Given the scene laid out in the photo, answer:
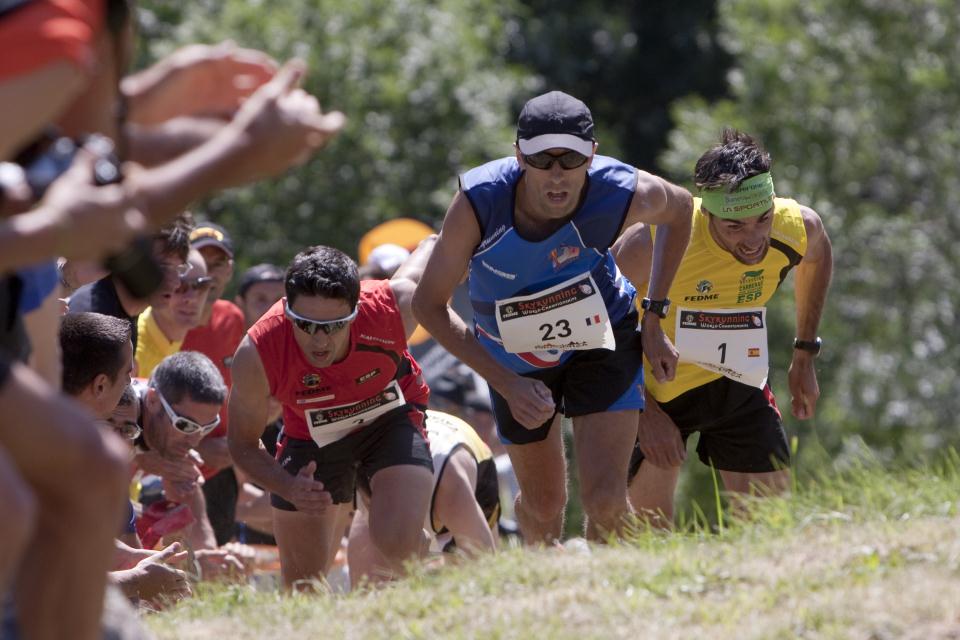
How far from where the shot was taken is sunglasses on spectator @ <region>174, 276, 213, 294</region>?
7953 mm

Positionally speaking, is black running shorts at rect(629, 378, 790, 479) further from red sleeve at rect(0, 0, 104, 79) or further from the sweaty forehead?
red sleeve at rect(0, 0, 104, 79)

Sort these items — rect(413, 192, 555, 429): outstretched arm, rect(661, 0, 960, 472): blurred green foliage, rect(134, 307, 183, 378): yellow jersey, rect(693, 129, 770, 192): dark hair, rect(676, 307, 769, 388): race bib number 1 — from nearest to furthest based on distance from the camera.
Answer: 1. rect(413, 192, 555, 429): outstretched arm
2. rect(693, 129, 770, 192): dark hair
3. rect(676, 307, 769, 388): race bib number 1
4. rect(134, 307, 183, 378): yellow jersey
5. rect(661, 0, 960, 472): blurred green foliage

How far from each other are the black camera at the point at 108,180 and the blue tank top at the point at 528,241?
290 cm

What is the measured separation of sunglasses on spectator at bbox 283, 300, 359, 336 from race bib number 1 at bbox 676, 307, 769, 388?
5.15ft

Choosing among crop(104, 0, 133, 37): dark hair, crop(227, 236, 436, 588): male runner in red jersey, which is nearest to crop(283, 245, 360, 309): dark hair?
crop(227, 236, 436, 588): male runner in red jersey

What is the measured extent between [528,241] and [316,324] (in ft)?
3.22

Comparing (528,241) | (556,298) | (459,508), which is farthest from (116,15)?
(459,508)

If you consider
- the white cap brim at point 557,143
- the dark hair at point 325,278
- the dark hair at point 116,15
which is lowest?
the dark hair at point 325,278

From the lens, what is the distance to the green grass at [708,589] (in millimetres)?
4508

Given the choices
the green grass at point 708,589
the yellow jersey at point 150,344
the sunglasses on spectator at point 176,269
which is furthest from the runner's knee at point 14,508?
the yellow jersey at point 150,344

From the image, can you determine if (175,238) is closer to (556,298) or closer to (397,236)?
(556,298)

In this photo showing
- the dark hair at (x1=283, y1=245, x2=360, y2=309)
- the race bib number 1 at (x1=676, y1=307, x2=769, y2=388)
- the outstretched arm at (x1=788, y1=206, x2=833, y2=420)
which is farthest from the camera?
the outstretched arm at (x1=788, y1=206, x2=833, y2=420)

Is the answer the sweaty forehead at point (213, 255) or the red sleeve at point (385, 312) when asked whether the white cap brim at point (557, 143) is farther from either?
the sweaty forehead at point (213, 255)

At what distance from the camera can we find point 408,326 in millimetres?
6910
